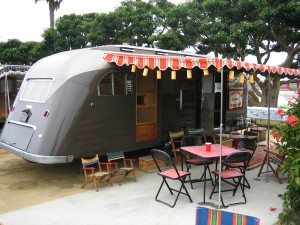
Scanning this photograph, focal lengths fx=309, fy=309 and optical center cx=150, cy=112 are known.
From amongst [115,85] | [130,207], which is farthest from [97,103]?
[130,207]

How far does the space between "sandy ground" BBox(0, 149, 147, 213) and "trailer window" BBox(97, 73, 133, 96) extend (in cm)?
190

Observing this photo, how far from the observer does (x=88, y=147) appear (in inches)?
253

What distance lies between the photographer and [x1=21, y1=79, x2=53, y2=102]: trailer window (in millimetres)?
6633

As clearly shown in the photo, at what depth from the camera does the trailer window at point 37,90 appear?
21.8 ft

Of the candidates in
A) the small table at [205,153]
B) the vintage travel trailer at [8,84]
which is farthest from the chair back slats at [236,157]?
the vintage travel trailer at [8,84]

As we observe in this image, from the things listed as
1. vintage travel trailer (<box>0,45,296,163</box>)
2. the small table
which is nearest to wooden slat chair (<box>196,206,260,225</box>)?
the small table

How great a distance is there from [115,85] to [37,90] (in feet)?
5.78

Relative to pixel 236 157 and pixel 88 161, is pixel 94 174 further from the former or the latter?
pixel 236 157

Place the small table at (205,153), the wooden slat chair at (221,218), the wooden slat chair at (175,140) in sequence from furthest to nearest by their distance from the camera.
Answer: the wooden slat chair at (175,140) → the small table at (205,153) → the wooden slat chair at (221,218)

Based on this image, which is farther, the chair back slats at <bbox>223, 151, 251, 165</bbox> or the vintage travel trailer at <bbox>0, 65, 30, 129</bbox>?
the vintage travel trailer at <bbox>0, 65, 30, 129</bbox>

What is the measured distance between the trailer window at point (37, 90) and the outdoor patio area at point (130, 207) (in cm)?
219

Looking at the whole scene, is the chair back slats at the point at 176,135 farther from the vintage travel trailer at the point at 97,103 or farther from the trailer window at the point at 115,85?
the trailer window at the point at 115,85

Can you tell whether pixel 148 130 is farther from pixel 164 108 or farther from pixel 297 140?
pixel 297 140

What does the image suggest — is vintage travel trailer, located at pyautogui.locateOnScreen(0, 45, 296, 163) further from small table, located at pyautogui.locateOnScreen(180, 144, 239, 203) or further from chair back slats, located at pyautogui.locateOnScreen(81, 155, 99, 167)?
small table, located at pyautogui.locateOnScreen(180, 144, 239, 203)
